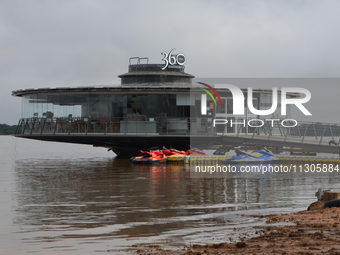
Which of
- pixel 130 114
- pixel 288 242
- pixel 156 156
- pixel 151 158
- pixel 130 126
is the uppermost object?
pixel 130 114

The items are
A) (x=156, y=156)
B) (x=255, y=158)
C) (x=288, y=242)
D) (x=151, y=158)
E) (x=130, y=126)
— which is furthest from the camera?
(x=130, y=126)

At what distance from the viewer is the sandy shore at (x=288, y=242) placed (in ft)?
25.9

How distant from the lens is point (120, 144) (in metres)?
42.1

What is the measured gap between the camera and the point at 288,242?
848 cm

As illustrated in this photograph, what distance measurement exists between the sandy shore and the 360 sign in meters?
34.4

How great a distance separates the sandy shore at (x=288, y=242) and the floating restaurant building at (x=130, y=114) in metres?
27.1

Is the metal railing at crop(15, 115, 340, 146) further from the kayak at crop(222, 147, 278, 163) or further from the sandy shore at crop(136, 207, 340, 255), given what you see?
the sandy shore at crop(136, 207, 340, 255)

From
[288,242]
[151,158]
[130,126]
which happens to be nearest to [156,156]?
[151,158]

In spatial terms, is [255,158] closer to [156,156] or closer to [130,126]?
[156,156]

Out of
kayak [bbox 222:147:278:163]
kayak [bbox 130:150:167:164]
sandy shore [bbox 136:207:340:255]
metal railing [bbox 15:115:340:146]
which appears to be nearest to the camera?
sandy shore [bbox 136:207:340:255]

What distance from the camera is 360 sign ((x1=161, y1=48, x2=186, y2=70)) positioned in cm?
4428

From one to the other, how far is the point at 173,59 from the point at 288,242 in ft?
122

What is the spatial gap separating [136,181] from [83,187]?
256 centimetres

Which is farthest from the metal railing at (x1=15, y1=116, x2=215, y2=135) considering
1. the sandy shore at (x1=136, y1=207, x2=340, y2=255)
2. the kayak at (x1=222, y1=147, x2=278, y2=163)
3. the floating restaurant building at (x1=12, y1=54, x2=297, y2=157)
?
the sandy shore at (x1=136, y1=207, x2=340, y2=255)
